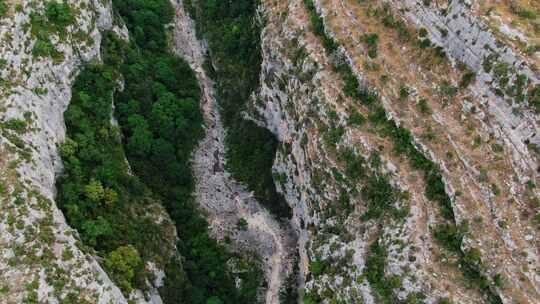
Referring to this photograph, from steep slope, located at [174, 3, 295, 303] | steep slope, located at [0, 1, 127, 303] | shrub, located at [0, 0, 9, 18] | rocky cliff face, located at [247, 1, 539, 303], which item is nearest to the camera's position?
steep slope, located at [0, 1, 127, 303]

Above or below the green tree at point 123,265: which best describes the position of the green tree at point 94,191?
above

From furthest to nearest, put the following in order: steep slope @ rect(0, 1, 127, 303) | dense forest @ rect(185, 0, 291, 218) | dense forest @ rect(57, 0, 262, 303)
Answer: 1. dense forest @ rect(185, 0, 291, 218)
2. dense forest @ rect(57, 0, 262, 303)
3. steep slope @ rect(0, 1, 127, 303)

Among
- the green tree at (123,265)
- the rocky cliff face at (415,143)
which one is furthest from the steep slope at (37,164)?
the rocky cliff face at (415,143)

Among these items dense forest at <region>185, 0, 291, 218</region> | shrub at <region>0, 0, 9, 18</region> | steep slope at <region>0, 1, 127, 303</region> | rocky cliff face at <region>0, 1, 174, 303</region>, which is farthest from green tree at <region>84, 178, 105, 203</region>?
dense forest at <region>185, 0, 291, 218</region>

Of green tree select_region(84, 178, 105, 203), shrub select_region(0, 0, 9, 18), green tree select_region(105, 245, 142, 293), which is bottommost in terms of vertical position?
green tree select_region(105, 245, 142, 293)

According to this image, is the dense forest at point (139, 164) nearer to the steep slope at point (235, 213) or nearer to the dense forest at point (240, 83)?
the steep slope at point (235, 213)

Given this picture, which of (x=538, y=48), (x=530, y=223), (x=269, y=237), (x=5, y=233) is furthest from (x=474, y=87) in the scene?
(x=5, y=233)

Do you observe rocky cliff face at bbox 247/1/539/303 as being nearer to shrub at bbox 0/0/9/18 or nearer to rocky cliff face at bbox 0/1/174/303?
rocky cliff face at bbox 0/1/174/303

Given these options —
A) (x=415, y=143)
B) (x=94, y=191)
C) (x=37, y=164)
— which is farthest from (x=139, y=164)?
Answer: (x=415, y=143)
